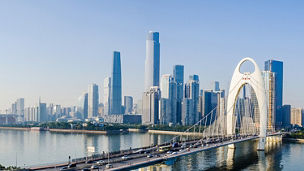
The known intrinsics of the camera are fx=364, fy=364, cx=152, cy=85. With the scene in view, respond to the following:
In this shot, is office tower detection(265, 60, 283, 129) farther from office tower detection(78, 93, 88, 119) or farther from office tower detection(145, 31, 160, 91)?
office tower detection(78, 93, 88, 119)

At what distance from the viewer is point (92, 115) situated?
6969 inches

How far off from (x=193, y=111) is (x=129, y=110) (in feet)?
307

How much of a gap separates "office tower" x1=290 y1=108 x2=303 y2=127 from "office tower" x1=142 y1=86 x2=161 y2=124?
3778cm

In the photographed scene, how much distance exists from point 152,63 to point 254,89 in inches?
5926

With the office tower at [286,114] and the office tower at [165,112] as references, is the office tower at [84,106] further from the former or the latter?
the office tower at [286,114]

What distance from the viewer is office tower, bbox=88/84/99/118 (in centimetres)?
17800

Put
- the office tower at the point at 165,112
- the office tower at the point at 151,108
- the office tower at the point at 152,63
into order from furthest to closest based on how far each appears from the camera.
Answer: the office tower at the point at 152,63 → the office tower at the point at 151,108 → the office tower at the point at 165,112

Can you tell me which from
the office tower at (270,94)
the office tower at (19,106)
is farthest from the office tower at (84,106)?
the office tower at (270,94)

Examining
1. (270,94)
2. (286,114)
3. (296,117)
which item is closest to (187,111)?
(286,114)

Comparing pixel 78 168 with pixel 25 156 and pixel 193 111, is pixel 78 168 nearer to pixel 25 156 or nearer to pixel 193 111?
pixel 25 156

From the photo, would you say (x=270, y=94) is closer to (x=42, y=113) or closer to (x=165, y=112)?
(x=165, y=112)

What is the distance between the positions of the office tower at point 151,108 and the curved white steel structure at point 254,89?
6421cm

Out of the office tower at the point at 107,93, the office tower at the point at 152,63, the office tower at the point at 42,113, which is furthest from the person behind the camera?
the office tower at the point at 152,63

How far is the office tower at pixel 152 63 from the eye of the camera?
189125 millimetres
